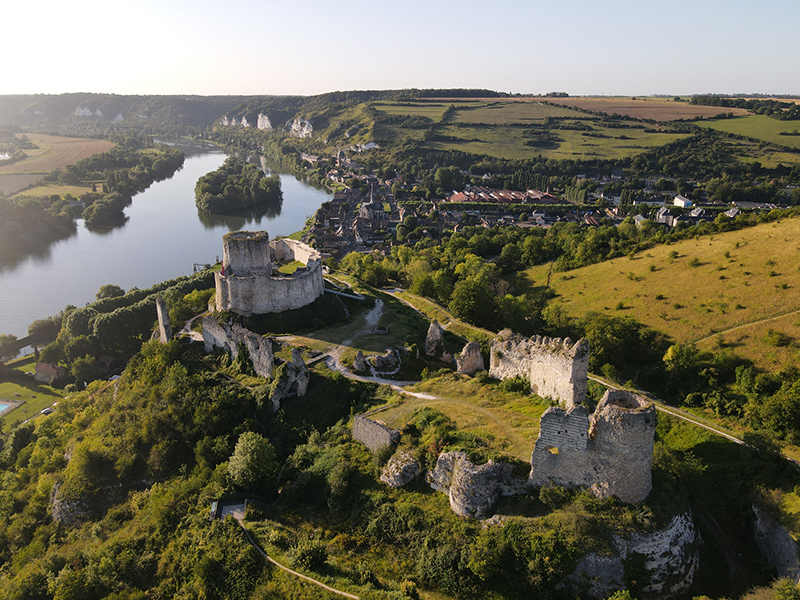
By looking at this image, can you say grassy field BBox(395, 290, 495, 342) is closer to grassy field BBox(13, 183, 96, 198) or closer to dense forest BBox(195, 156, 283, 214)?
dense forest BBox(195, 156, 283, 214)

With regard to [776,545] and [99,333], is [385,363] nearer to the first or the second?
[776,545]

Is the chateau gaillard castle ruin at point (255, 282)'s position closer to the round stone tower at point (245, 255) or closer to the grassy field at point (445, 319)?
the round stone tower at point (245, 255)

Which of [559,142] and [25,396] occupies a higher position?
[559,142]

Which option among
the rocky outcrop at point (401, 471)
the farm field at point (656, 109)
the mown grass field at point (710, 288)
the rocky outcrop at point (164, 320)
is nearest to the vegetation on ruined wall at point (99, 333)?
the rocky outcrop at point (164, 320)

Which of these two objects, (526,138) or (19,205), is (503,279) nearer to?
(19,205)

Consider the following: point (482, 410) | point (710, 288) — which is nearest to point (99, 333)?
point (482, 410)

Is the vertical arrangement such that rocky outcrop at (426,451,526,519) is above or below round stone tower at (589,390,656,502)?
below

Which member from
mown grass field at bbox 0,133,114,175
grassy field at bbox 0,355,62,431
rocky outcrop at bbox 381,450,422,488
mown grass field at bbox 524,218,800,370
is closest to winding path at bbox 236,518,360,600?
rocky outcrop at bbox 381,450,422,488
